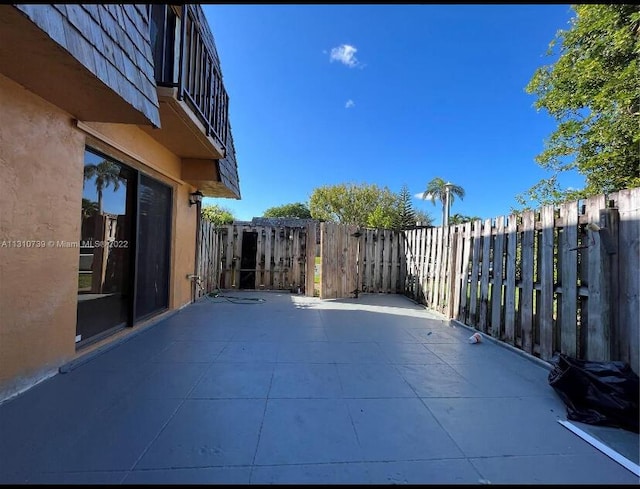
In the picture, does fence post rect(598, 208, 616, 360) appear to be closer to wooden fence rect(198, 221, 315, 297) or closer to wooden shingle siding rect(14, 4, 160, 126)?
wooden shingle siding rect(14, 4, 160, 126)

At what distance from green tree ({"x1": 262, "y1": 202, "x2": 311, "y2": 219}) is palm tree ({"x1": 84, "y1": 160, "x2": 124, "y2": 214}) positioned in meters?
34.3

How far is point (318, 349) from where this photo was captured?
158 inches

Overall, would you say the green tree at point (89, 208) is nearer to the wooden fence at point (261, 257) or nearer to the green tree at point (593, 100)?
the wooden fence at point (261, 257)

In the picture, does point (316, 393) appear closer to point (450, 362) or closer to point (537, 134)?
point (450, 362)

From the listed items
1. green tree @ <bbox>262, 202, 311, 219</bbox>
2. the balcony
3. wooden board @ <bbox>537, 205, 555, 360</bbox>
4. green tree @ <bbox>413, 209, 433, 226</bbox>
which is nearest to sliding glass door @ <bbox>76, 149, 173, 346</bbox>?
the balcony

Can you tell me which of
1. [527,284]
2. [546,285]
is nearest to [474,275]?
[527,284]

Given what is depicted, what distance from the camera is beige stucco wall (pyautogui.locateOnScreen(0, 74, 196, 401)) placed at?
Answer: 251 cm

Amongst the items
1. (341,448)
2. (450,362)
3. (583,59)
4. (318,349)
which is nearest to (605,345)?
(450,362)

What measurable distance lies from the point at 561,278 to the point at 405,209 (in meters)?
22.3

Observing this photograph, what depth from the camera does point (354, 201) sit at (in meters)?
25.8

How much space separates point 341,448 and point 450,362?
2.15 meters

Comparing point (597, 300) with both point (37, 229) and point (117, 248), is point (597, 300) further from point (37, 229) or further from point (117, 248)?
point (117, 248)

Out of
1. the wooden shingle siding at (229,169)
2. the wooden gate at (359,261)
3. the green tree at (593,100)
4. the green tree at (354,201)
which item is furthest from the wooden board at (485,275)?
the green tree at (354,201)

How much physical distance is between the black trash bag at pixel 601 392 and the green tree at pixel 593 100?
593cm
